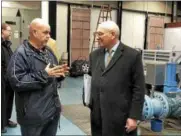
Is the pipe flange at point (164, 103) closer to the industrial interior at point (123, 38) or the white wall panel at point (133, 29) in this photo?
the industrial interior at point (123, 38)

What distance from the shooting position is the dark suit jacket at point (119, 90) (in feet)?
7.64

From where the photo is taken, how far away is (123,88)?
2.35 meters

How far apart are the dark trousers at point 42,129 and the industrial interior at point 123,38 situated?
1.73 meters

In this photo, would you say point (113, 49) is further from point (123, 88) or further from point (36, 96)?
point (36, 96)

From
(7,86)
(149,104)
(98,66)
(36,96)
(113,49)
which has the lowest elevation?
(149,104)

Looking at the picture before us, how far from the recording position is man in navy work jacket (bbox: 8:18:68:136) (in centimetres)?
210

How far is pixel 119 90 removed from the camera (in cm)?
235

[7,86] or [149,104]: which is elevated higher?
[7,86]

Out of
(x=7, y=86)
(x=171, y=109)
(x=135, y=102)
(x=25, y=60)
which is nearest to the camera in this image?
(x=25, y=60)

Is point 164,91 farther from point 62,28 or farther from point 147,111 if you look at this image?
point 62,28

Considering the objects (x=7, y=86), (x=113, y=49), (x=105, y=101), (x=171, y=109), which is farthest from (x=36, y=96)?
(x=171, y=109)

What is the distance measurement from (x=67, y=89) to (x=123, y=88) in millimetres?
5485

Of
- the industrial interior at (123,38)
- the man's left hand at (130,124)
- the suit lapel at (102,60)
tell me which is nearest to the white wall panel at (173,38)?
the industrial interior at (123,38)

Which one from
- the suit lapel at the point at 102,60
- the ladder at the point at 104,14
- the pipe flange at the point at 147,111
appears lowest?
the pipe flange at the point at 147,111
